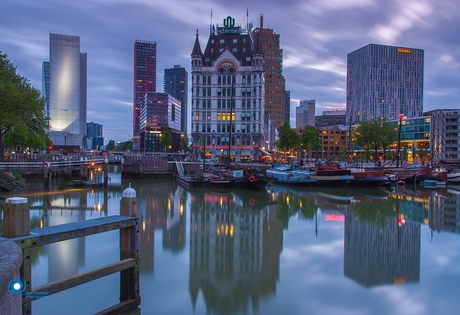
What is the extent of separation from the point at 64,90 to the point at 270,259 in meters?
175

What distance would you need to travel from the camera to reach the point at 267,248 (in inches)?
778

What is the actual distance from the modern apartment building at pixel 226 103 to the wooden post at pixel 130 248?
78.9m

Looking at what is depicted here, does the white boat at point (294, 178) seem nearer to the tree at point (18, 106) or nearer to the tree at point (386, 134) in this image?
the tree at point (18, 106)

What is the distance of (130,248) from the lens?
11.0 m

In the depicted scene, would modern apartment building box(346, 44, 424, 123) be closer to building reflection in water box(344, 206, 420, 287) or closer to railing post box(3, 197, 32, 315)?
building reflection in water box(344, 206, 420, 287)

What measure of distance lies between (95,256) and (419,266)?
1548 cm

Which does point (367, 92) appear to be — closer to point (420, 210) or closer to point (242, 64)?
point (242, 64)

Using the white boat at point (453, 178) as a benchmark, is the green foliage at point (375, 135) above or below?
above

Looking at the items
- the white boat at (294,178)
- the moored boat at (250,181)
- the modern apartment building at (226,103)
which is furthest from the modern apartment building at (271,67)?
the moored boat at (250,181)

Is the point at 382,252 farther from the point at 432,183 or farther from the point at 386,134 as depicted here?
the point at 386,134

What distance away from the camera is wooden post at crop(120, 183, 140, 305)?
36.0ft

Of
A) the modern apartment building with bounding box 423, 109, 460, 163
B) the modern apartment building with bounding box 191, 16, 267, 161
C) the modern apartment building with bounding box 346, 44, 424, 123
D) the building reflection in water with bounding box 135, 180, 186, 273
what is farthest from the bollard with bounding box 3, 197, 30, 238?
the modern apartment building with bounding box 346, 44, 424, 123

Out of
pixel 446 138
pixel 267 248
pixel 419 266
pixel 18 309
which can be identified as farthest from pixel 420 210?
pixel 446 138

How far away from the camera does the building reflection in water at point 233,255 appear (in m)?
13.2
